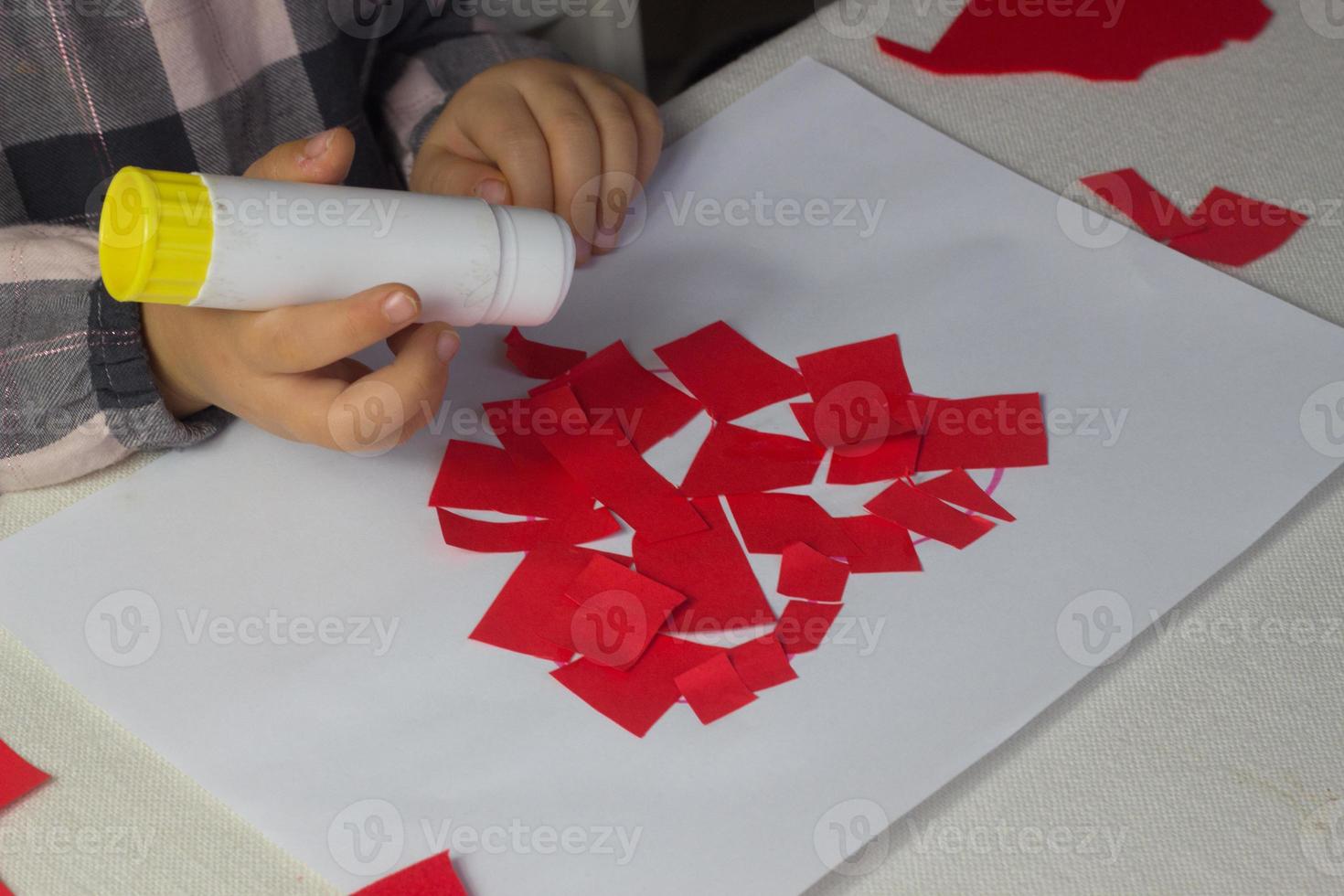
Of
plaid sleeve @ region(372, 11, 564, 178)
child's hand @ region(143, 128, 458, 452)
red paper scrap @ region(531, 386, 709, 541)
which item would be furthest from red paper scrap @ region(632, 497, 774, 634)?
plaid sleeve @ region(372, 11, 564, 178)

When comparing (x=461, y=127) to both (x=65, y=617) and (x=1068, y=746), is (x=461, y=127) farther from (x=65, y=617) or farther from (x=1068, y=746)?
(x=1068, y=746)

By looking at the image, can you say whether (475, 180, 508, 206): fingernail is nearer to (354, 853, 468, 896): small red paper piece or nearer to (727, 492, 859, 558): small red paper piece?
(727, 492, 859, 558): small red paper piece

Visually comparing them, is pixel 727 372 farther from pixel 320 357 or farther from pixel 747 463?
pixel 320 357

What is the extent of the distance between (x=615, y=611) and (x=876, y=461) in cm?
13

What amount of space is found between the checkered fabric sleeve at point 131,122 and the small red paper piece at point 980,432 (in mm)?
311

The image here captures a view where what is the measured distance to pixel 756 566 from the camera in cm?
48

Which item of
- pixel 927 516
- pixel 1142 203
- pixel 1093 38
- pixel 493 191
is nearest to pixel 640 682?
pixel 927 516

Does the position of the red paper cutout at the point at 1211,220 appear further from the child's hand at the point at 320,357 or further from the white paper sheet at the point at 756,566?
the child's hand at the point at 320,357

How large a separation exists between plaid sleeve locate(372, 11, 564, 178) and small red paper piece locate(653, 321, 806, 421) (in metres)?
0.26

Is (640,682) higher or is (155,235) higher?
(155,235)

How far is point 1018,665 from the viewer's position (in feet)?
1.44

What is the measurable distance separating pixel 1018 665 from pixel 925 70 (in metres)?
0.42

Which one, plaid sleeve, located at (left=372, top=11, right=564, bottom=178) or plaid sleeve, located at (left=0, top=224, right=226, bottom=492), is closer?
plaid sleeve, located at (left=0, top=224, right=226, bottom=492)

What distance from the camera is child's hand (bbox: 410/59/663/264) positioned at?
616 millimetres
